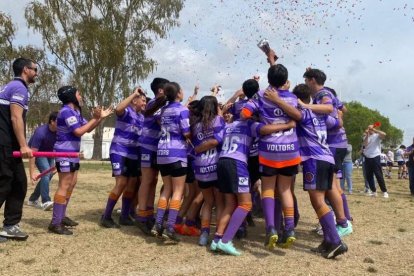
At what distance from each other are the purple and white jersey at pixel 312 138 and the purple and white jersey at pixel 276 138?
17 centimetres

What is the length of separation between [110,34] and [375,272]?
1266 inches

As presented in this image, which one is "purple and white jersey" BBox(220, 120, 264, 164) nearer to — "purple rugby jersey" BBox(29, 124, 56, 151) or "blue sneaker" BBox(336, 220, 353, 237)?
"blue sneaker" BBox(336, 220, 353, 237)

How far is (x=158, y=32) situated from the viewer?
3488 cm

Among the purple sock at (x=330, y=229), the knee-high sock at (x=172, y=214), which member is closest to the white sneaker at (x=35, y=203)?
the knee-high sock at (x=172, y=214)

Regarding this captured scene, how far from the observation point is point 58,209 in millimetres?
6453

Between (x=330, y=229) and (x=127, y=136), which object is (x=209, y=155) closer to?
(x=127, y=136)

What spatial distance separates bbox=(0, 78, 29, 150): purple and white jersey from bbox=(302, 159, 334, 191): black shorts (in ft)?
12.3

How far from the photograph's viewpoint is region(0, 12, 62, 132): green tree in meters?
32.7

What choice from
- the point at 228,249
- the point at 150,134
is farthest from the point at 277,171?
the point at 150,134

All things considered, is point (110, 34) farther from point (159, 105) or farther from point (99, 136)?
point (159, 105)

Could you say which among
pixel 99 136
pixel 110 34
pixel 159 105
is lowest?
pixel 159 105

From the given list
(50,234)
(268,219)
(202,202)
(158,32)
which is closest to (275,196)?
(268,219)

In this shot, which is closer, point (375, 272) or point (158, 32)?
point (375, 272)

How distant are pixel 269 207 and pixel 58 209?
3.04 metres
